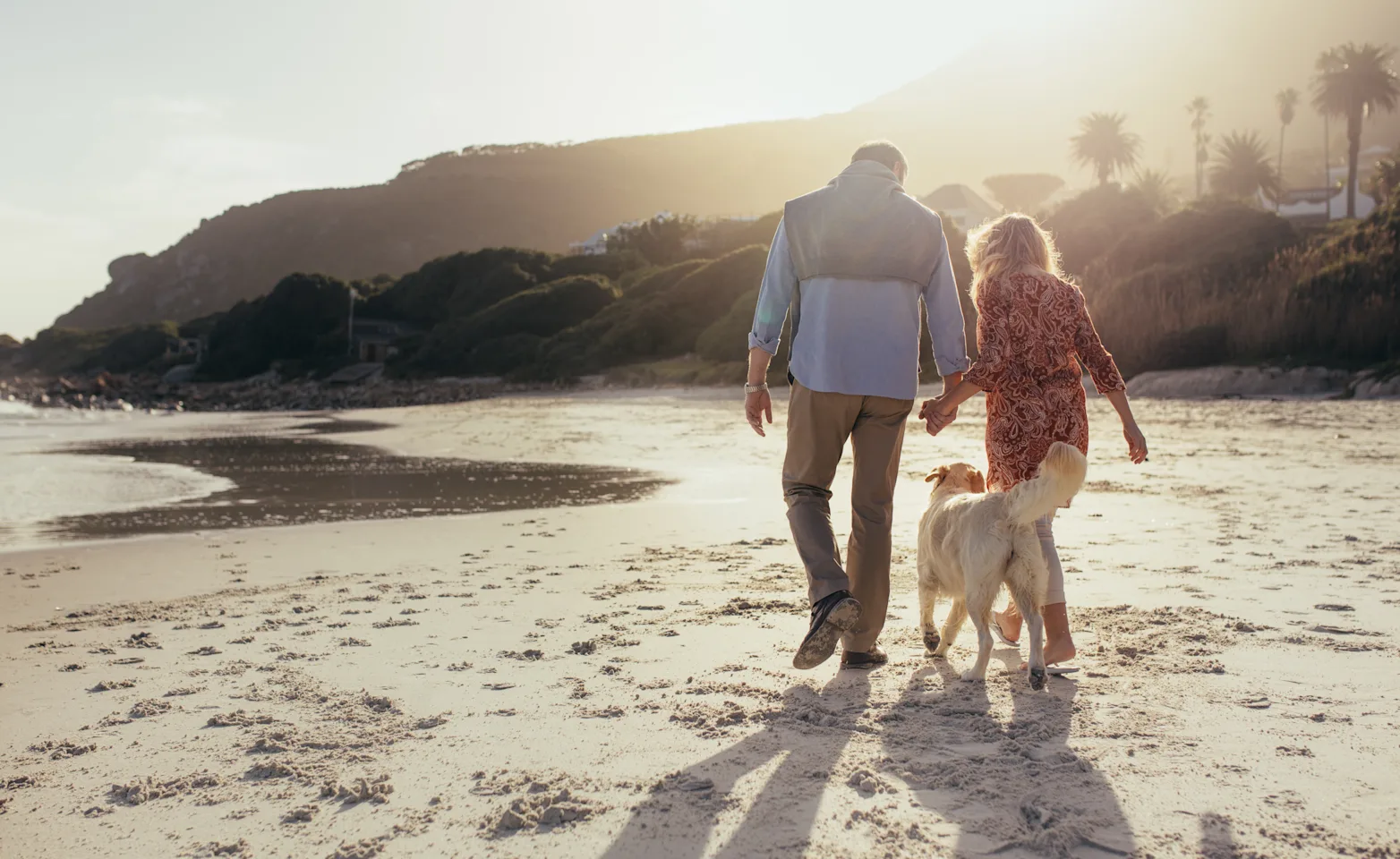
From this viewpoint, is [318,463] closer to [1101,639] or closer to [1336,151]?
[1101,639]

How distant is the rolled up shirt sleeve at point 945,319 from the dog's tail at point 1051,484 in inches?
Result: 27.4

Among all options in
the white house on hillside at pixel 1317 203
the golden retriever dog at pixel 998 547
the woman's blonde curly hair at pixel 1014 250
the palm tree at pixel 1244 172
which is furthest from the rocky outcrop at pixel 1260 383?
the palm tree at pixel 1244 172

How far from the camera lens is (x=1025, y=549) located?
354 centimetres

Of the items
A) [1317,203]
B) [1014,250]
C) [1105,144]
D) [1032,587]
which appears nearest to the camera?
[1032,587]

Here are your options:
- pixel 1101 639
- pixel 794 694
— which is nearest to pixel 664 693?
pixel 794 694

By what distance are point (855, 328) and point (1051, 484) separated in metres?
0.92

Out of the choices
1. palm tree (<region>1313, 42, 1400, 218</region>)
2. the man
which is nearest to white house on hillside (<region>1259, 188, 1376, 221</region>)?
palm tree (<region>1313, 42, 1400, 218</region>)

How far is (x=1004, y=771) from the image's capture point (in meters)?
2.81

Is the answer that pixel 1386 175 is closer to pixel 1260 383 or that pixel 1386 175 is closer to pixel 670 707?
pixel 1260 383

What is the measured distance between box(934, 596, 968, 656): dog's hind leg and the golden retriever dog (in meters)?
0.04

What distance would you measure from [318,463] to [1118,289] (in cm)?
1950

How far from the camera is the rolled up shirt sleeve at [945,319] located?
4.01 metres

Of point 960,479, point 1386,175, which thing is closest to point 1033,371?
point 960,479

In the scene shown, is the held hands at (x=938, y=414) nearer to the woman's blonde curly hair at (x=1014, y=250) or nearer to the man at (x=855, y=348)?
the man at (x=855, y=348)
